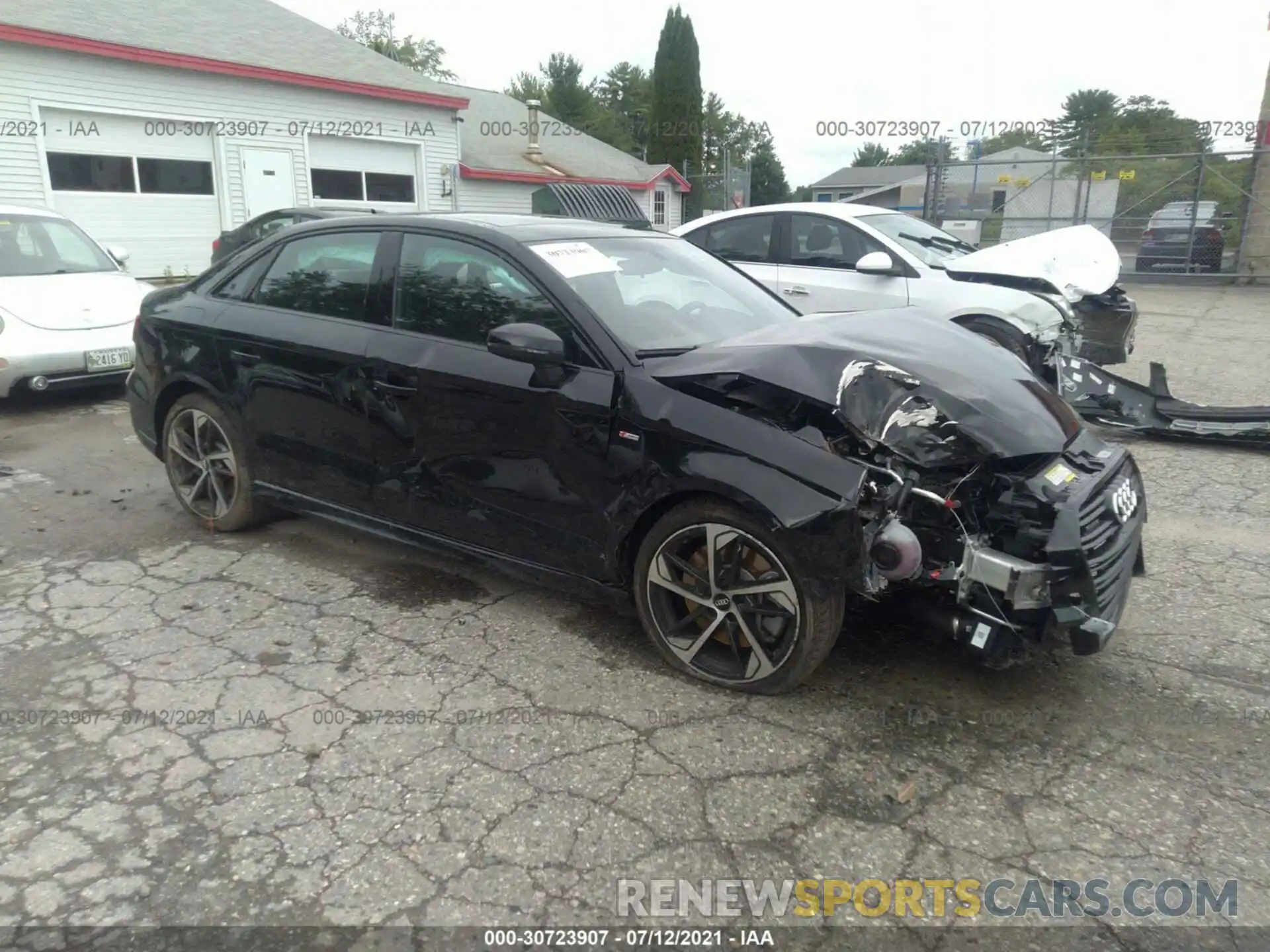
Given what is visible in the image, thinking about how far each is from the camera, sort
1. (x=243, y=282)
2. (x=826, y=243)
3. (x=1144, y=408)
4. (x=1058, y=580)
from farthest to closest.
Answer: (x=826, y=243) < (x=1144, y=408) < (x=243, y=282) < (x=1058, y=580)

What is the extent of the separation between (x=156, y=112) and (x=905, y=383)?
15930 mm

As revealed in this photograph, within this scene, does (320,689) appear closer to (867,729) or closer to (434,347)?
(434,347)

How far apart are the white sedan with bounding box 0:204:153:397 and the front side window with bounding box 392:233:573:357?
4572 millimetres

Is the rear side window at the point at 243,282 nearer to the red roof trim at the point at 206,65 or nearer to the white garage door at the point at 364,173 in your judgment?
the red roof trim at the point at 206,65

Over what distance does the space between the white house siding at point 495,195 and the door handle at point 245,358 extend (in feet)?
57.3

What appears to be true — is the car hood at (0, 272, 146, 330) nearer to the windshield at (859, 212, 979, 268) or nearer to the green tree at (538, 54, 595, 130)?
the windshield at (859, 212, 979, 268)

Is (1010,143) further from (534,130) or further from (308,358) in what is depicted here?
(308,358)

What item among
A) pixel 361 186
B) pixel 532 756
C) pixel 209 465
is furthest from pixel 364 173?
pixel 532 756

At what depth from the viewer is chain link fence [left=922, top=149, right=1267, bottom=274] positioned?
17125 mm

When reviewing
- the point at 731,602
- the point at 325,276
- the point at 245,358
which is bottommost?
the point at 731,602

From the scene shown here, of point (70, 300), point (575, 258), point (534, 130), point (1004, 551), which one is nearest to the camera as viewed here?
point (1004, 551)

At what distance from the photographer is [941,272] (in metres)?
7.07

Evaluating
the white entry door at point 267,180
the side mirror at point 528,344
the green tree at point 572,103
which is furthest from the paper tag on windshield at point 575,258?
the green tree at point 572,103

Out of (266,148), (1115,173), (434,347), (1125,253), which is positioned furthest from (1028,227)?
(434,347)
